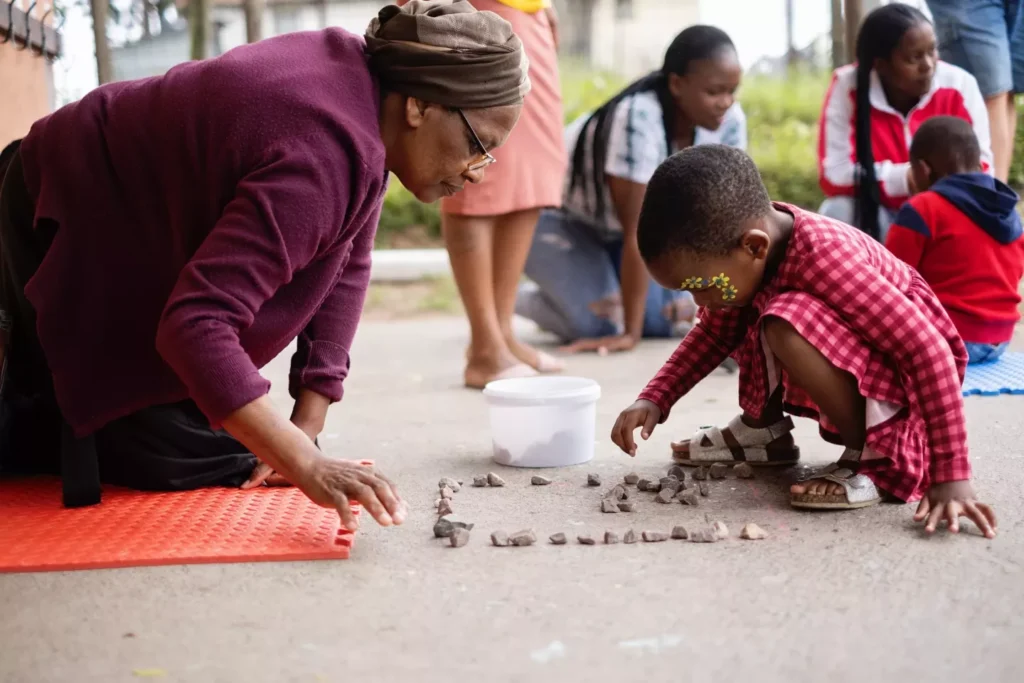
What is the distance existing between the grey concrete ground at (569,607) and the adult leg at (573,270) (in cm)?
221

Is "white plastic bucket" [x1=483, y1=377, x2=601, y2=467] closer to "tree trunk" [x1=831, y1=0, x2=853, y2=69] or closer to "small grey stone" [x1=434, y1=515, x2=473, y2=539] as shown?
"small grey stone" [x1=434, y1=515, x2=473, y2=539]

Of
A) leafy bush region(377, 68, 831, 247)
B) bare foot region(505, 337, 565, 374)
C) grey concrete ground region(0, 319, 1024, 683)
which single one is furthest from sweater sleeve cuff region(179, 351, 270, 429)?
leafy bush region(377, 68, 831, 247)

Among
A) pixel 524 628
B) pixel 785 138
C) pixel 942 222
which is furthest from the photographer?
pixel 785 138

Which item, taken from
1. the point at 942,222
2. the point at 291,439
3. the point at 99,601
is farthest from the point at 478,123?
the point at 942,222

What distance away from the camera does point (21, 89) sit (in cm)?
362

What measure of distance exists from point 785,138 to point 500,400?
16.5 ft

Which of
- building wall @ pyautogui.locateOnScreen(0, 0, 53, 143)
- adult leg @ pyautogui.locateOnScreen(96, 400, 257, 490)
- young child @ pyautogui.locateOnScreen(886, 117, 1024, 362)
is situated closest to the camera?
adult leg @ pyautogui.locateOnScreen(96, 400, 257, 490)

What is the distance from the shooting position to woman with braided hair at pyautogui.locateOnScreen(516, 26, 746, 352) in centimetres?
380

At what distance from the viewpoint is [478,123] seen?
A: 187 cm

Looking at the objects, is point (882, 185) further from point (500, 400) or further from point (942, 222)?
point (500, 400)

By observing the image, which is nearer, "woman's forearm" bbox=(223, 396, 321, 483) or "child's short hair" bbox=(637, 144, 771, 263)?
"woman's forearm" bbox=(223, 396, 321, 483)

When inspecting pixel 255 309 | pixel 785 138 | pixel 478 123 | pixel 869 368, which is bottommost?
pixel 785 138

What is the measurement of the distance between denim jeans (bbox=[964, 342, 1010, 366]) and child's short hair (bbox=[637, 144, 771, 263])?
1.65 meters

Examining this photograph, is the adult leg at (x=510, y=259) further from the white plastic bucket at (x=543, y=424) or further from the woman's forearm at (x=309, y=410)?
A: the woman's forearm at (x=309, y=410)
